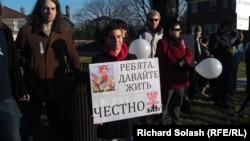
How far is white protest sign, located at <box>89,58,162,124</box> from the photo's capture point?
4062 millimetres

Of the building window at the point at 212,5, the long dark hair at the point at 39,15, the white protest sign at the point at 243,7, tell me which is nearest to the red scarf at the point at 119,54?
the long dark hair at the point at 39,15

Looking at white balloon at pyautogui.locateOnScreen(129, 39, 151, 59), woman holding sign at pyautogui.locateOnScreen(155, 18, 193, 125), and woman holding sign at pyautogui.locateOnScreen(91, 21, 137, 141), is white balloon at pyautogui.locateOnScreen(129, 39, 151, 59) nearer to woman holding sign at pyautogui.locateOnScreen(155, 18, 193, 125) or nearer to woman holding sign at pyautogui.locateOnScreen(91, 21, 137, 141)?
woman holding sign at pyautogui.locateOnScreen(155, 18, 193, 125)

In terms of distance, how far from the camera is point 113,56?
13.6ft

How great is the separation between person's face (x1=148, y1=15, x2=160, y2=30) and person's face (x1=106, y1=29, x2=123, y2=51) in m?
1.79

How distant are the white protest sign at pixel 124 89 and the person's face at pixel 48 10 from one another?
0.78 metres

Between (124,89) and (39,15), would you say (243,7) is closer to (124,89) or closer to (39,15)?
(124,89)

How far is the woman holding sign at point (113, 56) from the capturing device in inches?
161

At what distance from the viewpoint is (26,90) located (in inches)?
159

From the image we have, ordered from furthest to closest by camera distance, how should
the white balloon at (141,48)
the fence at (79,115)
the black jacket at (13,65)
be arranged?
the white balloon at (141,48) → the fence at (79,115) → the black jacket at (13,65)

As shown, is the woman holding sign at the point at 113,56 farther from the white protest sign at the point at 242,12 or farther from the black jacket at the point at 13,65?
the white protest sign at the point at 242,12

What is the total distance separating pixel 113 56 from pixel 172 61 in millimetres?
1578

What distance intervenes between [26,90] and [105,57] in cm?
89

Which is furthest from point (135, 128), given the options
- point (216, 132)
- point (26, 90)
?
point (26, 90)

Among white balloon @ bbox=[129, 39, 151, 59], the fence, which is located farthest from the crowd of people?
white balloon @ bbox=[129, 39, 151, 59]
